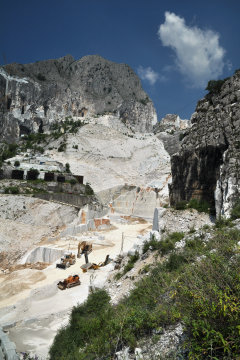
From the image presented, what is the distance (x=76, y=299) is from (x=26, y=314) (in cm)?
232

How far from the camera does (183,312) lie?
13.1 feet

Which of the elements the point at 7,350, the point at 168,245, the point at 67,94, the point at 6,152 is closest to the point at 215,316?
the point at 168,245

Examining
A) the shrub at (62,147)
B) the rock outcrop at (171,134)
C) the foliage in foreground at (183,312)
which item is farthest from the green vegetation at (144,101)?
the foliage in foreground at (183,312)

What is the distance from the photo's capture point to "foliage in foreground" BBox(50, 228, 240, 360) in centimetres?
300

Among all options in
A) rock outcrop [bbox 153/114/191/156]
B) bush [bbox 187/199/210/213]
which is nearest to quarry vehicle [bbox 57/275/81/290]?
bush [bbox 187/199/210/213]

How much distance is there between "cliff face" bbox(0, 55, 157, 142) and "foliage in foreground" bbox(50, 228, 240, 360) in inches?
3337

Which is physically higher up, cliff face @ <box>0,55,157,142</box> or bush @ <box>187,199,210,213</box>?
cliff face @ <box>0,55,157,142</box>

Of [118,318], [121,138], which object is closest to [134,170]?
[121,138]

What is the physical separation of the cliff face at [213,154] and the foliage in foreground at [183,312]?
864 centimetres

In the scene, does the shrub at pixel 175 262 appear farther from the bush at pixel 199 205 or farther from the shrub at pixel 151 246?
the bush at pixel 199 205

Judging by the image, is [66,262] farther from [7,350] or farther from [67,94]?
[67,94]

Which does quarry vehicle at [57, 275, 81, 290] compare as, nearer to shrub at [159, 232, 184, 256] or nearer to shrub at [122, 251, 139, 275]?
shrub at [122, 251, 139, 275]

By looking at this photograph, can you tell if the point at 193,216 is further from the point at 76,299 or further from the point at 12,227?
the point at 12,227

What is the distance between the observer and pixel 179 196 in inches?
810
